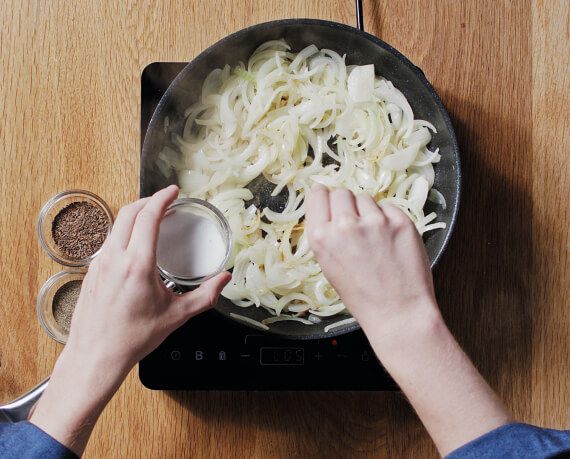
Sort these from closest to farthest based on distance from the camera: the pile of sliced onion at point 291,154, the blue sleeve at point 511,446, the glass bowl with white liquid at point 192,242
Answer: the blue sleeve at point 511,446, the glass bowl with white liquid at point 192,242, the pile of sliced onion at point 291,154

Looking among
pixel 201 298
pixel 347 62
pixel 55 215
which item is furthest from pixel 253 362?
pixel 347 62

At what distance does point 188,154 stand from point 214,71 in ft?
0.52

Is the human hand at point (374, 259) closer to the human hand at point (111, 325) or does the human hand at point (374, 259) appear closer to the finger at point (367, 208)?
the finger at point (367, 208)

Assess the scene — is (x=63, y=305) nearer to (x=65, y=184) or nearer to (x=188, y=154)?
(x=65, y=184)

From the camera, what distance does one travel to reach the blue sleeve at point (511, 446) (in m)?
0.66

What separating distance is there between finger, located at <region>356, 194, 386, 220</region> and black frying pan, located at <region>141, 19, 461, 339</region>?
200mm

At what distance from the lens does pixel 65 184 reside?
1044 mm

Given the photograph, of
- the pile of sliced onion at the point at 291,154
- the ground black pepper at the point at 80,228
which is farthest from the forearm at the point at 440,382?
the ground black pepper at the point at 80,228

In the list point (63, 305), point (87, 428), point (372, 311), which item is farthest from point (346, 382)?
point (63, 305)

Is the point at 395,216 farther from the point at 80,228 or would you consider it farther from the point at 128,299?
the point at 80,228

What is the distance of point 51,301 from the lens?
103cm

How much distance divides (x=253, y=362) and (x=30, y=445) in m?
0.39

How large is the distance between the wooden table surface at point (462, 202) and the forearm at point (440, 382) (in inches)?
13.6

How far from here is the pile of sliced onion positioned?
949 millimetres
